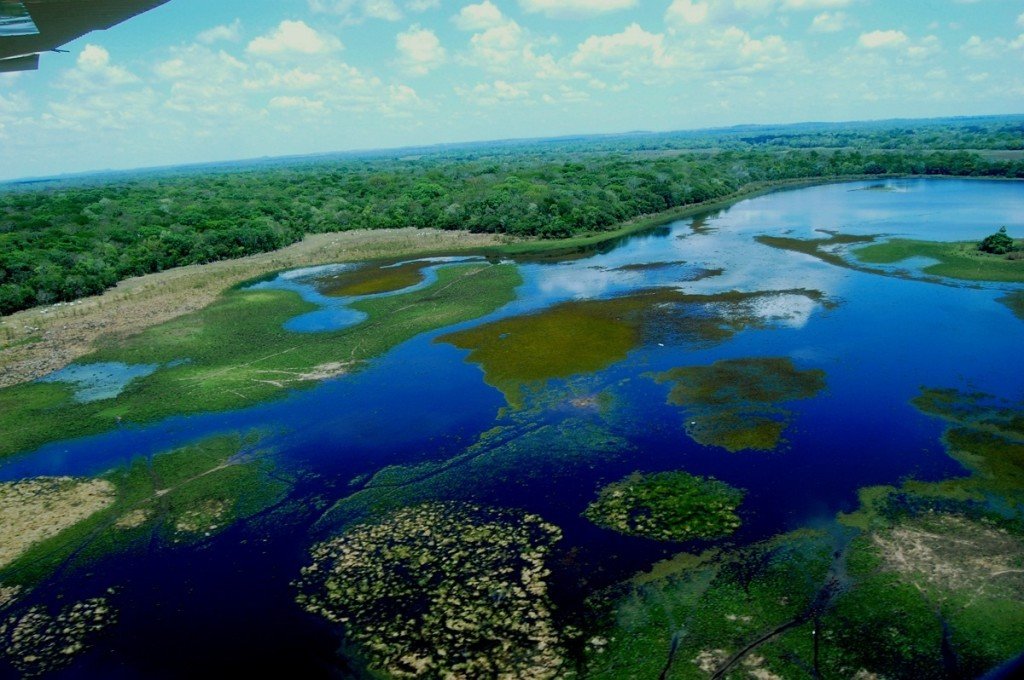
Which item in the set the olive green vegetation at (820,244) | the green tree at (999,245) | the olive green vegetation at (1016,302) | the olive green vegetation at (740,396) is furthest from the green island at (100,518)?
the green tree at (999,245)

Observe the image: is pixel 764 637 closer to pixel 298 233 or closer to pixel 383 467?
pixel 383 467

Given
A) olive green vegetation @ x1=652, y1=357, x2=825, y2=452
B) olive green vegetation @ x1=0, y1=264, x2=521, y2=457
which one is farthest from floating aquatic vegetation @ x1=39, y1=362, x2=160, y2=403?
olive green vegetation @ x1=652, y1=357, x2=825, y2=452

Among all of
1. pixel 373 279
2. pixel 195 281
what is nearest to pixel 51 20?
pixel 373 279

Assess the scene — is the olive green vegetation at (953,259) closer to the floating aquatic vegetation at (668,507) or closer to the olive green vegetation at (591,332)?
the olive green vegetation at (591,332)

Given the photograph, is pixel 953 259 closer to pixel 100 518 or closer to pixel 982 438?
pixel 982 438

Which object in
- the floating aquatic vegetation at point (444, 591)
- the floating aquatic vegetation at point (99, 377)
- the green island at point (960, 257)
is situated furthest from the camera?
the green island at point (960, 257)

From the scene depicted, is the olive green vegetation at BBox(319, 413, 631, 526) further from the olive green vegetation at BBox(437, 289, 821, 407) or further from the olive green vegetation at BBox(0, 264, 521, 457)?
the olive green vegetation at BBox(0, 264, 521, 457)
